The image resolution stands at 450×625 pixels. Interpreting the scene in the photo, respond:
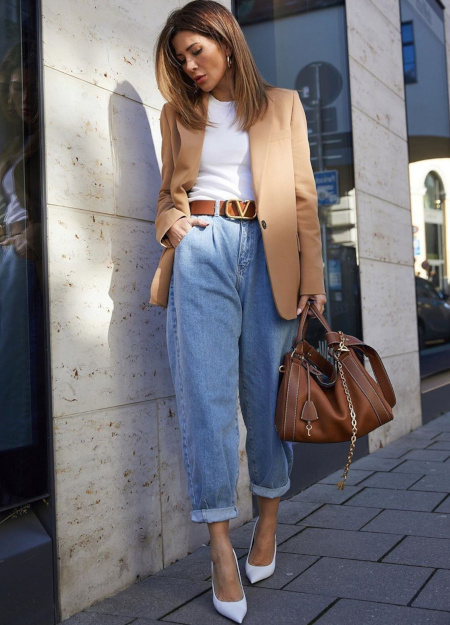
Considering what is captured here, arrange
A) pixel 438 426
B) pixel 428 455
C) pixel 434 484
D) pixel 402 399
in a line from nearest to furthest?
1. pixel 434 484
2. pixel 428 455
3. pixel 402 399
4. pixel 438 426

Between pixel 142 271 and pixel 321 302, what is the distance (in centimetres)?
67

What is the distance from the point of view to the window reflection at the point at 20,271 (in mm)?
2352

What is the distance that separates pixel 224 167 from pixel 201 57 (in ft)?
1.20

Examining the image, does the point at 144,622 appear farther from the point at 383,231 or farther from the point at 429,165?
the point at 429,165

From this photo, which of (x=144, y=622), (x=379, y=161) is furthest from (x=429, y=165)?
(x=144, y=622)

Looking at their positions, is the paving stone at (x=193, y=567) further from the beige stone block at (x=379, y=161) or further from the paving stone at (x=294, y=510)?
the beige stone block at (x=379, y=161)

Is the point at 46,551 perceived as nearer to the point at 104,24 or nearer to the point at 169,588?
the point at 169,588

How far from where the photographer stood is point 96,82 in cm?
267

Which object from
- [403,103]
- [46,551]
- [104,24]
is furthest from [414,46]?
[46,551]

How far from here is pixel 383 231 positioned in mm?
5398

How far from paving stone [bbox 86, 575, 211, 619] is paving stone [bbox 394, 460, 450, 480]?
6.69 ft

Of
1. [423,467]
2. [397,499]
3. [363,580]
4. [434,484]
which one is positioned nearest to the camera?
[363,580]

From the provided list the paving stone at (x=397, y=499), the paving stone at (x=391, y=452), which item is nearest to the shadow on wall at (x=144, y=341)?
the paving stone at (x=397, y=499)

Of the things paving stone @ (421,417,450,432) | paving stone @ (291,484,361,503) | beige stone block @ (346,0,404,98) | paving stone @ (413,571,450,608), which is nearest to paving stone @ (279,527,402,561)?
paving stone @ (413,571,450,608)
